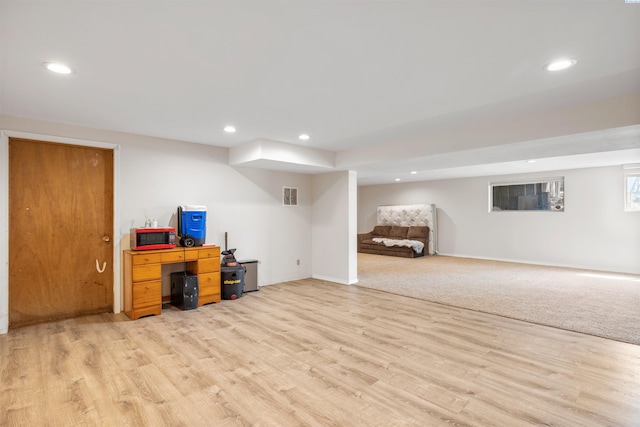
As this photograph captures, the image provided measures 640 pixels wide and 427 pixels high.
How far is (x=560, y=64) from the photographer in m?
2.41

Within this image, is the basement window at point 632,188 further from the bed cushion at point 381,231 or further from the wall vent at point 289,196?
the wall vent at point 289,196

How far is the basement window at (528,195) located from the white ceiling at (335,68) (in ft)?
13.6

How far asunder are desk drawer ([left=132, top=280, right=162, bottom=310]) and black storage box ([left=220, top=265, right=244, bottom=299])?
949mm

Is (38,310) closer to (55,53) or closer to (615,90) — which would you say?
(55,53)

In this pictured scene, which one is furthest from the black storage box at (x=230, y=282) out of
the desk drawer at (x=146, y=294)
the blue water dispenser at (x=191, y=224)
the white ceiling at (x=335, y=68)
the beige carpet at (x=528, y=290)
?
the beige carpet at (x=528, y=290)

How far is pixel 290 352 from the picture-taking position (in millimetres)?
3037

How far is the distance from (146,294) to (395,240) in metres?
7.19

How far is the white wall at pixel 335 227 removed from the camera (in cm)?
596

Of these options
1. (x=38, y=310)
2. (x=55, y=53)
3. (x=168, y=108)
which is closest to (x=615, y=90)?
(x=168, y=108)

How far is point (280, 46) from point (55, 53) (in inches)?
61.9

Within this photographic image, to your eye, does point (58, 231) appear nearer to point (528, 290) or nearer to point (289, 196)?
point (289, 196)

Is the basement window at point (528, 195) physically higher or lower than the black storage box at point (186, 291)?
higher

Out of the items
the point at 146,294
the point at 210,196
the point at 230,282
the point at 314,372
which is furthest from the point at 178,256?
the point at 314,372

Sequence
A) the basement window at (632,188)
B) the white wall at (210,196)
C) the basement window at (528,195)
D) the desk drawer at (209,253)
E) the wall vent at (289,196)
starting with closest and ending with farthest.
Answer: the white wall at (210,196) → the desk drawer at (209,253) → the wall vent at (289,196) → the basement window at (632,188) → the basement window at (528,195)
